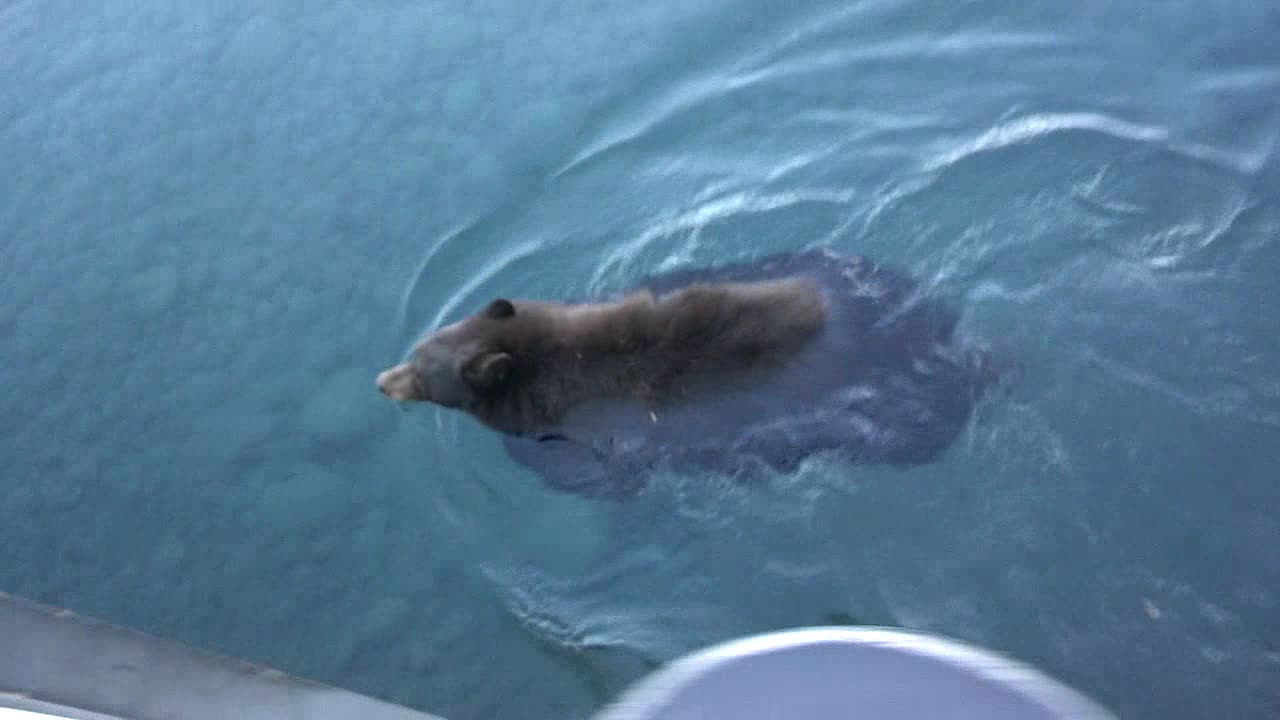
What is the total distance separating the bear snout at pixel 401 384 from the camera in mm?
4531

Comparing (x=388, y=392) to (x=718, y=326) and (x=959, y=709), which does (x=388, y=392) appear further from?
(x=959, y=709)

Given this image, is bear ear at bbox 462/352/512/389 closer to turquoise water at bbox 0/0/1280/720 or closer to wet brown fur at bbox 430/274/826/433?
wet brown fur at bbox 430/274/826/433

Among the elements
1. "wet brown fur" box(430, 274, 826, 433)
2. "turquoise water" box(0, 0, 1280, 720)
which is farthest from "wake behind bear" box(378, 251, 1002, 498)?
"turquoise water" box(0, 0, 1280, 720)

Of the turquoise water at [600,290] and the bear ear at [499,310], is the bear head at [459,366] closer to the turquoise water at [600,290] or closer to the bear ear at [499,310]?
the bear ear at [499,310]

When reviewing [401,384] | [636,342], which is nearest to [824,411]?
[636,342]

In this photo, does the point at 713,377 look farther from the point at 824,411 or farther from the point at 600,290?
the point at 600,290

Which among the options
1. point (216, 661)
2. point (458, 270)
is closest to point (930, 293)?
point (458, 270)

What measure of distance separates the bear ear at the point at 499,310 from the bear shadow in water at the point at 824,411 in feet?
1.41

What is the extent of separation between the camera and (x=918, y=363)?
Answer: 4.25 metres

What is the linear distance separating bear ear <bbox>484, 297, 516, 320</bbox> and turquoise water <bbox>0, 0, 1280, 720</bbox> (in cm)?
54

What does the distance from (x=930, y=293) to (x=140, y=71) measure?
408cm

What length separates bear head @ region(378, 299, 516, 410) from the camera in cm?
436

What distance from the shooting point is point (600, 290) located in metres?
5.10

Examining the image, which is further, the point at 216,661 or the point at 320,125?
the point at 320,125
